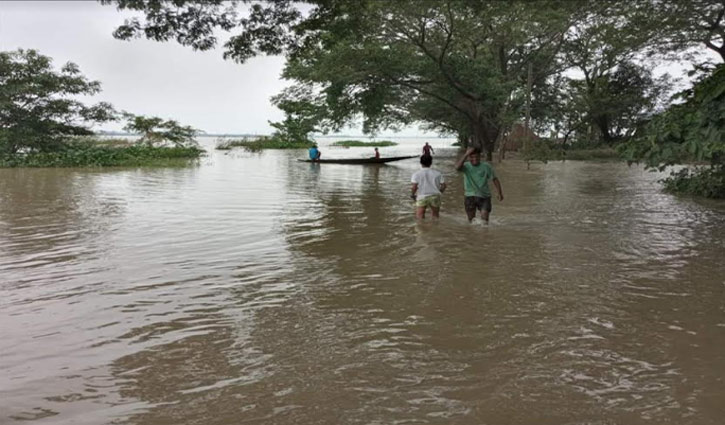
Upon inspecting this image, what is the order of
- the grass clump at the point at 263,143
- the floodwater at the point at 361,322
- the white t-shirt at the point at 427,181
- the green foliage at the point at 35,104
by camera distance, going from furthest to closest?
the grass clump at the point at 263,143
the green foliage at the point at 35,104
the white t-shirt at the point at 427,181
the floodwater at the point at 361,322

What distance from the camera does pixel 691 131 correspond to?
33.0 feet

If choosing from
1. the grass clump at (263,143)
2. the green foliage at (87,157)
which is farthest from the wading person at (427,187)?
the grass clump at (263,143)

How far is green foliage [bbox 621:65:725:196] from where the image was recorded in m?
9.59

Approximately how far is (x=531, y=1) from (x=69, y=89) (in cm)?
2523

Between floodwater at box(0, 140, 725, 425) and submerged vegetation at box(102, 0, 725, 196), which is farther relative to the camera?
submerged vegetation at box(102, 0, 725, 196)

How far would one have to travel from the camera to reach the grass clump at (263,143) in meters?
52.4

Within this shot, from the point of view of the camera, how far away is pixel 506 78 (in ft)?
102

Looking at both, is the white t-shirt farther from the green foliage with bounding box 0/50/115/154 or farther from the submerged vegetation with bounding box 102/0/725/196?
the green foliage with bounding box 0/50/115/154

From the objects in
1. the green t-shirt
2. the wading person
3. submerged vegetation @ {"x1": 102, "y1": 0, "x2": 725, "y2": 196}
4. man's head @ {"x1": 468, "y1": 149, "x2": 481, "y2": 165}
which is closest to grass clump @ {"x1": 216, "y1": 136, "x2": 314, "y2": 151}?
submerged vegetation @ {"x1": 102, "y1": 0, "x2": 725, "y2": 196}

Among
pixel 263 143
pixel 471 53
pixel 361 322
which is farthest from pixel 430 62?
pixel 263 143

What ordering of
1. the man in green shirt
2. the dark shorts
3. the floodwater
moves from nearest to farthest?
the floodwater
the man in green shirt
the dark shorts

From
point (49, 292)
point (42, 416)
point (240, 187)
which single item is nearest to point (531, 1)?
point (49, 292)

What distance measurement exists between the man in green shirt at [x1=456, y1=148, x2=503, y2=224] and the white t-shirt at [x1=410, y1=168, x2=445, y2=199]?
0.55 metres

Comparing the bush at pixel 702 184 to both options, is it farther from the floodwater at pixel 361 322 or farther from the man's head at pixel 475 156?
the man's head at pixel 475 156
